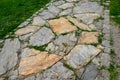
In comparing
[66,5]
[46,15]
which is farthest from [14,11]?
[66,5]

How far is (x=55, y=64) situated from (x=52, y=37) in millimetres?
925

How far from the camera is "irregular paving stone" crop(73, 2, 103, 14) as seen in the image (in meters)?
5.85

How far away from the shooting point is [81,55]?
Answer: 13.9 ft

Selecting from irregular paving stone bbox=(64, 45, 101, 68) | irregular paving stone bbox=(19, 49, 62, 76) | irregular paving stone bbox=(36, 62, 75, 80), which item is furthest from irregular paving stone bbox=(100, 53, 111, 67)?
irregular paving stone bbox=(19, 49, 62, 76)

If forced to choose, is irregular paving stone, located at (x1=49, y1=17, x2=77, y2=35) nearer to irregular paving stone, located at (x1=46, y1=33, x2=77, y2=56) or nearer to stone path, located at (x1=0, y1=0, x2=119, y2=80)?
stone path, located at (x1=0, y1=0, x2=119, y2=80)

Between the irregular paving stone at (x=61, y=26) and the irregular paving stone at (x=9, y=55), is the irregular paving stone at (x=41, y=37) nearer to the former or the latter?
the irregular paving stone at (x=61, y=26)

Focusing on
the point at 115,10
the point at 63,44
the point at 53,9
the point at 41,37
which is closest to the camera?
the point at 63,44

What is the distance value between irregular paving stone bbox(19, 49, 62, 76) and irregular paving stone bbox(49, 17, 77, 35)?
840 mm

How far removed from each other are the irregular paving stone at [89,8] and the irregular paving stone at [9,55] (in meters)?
1.92

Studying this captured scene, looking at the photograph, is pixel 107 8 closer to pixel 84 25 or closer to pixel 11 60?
pixel 84 25

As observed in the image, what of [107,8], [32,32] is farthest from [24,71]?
[107,8]

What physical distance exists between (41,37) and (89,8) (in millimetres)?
1792

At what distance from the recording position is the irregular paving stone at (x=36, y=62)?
13.1ft

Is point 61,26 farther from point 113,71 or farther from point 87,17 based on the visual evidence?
point 113,71
